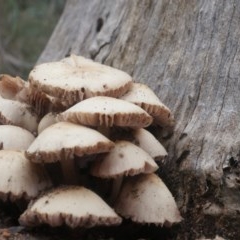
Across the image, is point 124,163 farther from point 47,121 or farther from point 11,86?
point 11,86

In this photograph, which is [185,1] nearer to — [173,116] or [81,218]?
[173,116]

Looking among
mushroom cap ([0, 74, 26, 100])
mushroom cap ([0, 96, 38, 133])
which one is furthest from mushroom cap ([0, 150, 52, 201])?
mushroom cap ([0, 74, 26, 100])

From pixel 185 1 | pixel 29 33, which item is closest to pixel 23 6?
pixel 29 33

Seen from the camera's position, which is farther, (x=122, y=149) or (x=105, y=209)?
(x=122, y=149)

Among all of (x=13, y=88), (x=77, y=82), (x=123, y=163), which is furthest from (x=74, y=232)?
(x=13, y=88)

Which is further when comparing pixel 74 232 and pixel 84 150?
pixel 74 232

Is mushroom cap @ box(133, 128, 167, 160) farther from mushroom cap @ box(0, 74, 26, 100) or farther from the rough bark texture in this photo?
mushroom cap @ box(0, 74, 26, 100)
